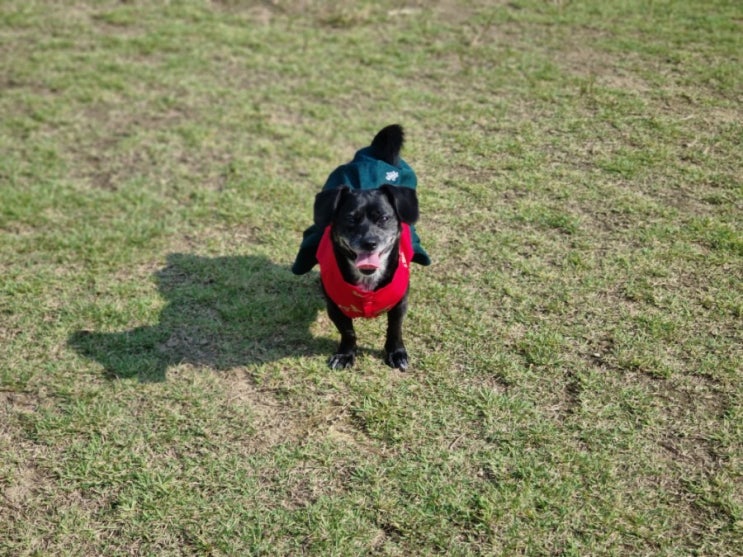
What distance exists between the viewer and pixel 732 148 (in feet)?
19.9

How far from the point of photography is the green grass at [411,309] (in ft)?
11.1

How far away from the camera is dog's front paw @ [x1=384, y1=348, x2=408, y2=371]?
13.8ft

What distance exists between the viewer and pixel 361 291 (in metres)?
3.81

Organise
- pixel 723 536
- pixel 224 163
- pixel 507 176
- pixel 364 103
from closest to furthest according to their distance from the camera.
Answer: pixel 723 536, pixel 507 176, pixel 224 163, pixel 364 103

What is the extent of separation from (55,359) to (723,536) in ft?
13.4

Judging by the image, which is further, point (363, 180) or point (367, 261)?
point (363, 180)

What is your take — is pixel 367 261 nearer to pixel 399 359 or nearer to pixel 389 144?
pixel 399 359

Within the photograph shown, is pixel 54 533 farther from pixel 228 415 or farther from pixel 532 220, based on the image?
pixel 532 220

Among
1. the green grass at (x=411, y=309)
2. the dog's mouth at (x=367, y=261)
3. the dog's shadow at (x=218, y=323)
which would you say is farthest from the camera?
the dog's shadow at (x=218, y=323)

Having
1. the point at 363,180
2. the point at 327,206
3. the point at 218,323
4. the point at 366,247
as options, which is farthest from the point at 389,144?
the point at 218,323

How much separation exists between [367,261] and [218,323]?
61.4 inches

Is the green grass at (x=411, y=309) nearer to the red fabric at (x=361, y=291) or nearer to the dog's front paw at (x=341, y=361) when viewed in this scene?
the dog's front paw at (x=341, y=361)

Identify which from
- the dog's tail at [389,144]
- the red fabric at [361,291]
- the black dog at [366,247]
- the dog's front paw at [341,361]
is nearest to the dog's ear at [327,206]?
the black dog at [366,247]

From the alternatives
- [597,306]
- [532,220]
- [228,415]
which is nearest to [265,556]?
[228,415]
